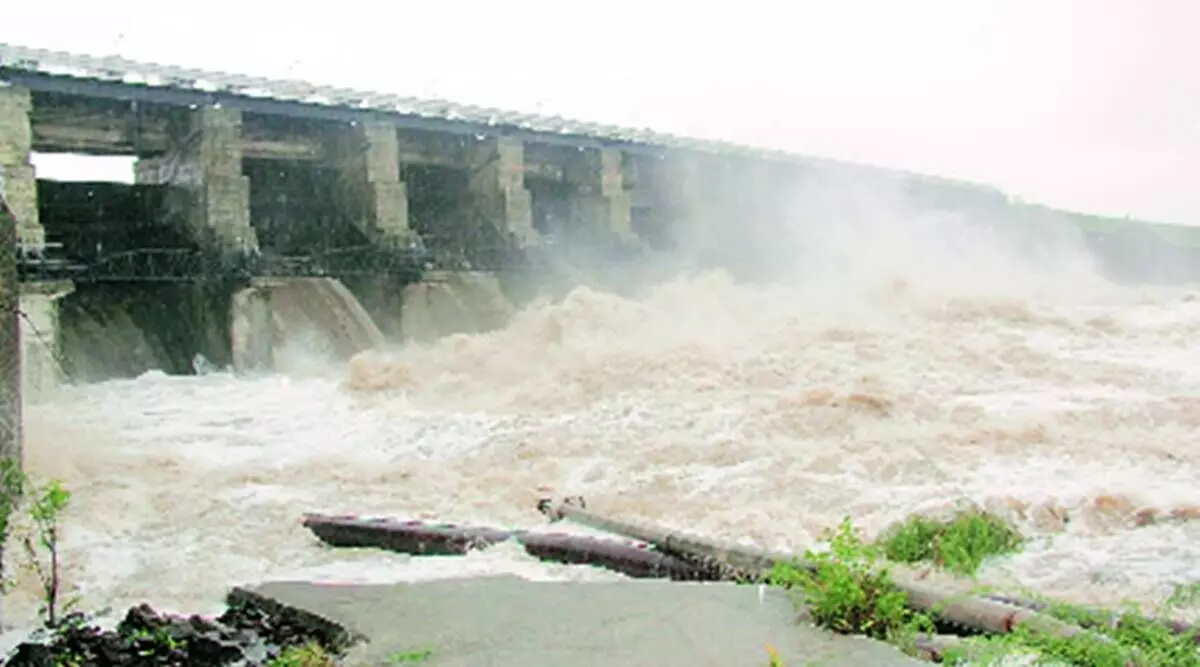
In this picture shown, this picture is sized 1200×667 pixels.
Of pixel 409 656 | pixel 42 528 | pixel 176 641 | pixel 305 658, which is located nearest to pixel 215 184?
pixel 42 528

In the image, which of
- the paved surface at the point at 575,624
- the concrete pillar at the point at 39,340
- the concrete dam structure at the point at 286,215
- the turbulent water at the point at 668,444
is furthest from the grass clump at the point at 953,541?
the concrete pillar at the point at 39,340

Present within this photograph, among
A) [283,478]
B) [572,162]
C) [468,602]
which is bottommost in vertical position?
[283,478]

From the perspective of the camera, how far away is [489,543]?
6.06 m

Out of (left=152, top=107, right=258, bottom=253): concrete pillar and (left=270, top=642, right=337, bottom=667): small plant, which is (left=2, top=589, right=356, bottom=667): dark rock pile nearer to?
(left=270, top=642, right=337, bottom=667): small plant

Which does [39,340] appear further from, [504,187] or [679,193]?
[679,193]

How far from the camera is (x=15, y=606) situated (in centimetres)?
535

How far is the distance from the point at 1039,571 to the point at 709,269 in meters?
22.6

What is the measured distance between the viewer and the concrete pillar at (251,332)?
17.3 m

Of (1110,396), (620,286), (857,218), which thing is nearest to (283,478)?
(1110,396)

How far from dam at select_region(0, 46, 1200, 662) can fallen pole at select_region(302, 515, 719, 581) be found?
139 mm

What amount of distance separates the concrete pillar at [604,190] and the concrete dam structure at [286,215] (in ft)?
0.17

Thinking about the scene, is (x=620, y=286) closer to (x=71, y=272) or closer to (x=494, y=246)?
(x=494, y=246)

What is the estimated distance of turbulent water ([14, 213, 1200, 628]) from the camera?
6.40 meters

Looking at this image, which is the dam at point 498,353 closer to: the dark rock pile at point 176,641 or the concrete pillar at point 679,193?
the concrete pillar at point 679,193
